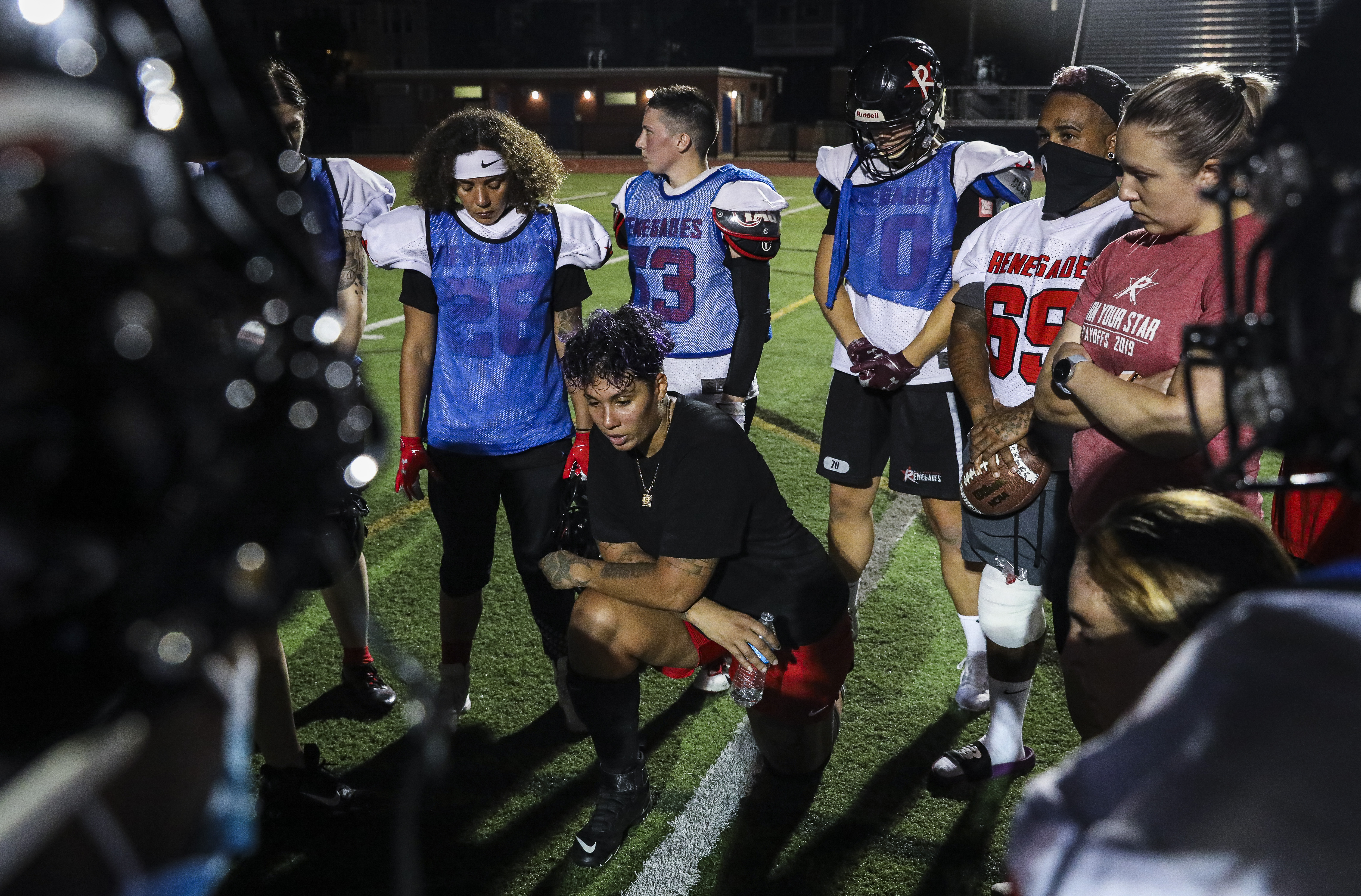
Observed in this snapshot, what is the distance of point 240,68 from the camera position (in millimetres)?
812

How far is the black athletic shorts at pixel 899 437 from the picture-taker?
3.39m

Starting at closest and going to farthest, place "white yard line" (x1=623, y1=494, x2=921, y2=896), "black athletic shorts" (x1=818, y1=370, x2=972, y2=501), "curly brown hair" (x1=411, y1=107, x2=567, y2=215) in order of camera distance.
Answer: "white yard line" (x1=623, y1=494, x2=921, y2=896) < "curly brown hair" (x1=411, y1=107, x2=567, y2=215) < "black athletic shorts" (x1=818, y1=370, x2=972, y2=501)

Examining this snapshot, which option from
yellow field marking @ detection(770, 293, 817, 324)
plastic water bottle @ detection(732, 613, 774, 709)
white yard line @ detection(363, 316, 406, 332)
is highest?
yellow field marking @ detection(770, 293, 817, 324)

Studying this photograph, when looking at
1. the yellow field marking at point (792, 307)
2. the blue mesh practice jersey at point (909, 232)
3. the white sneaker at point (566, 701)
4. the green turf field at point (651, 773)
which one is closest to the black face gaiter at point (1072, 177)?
the blue mesh practice jersey at point (909, 232)

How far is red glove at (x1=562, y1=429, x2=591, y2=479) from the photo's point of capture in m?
3.13

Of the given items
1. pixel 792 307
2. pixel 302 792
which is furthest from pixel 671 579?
pixel 792 307

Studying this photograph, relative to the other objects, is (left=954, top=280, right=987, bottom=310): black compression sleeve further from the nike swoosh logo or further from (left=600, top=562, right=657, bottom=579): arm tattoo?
the nike swoosh logo

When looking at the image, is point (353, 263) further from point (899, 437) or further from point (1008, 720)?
point (1008, 720)

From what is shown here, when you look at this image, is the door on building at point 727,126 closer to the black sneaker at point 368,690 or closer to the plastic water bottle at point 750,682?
the black sneaker at point 368,690

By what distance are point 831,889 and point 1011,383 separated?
56.8 inches

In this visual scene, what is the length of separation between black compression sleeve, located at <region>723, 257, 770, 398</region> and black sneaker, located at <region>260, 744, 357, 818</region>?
1864mm

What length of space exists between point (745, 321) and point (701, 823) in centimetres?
179

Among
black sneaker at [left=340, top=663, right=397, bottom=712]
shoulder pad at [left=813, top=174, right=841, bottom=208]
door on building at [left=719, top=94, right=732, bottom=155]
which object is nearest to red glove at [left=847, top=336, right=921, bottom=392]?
shoulder pad at [left=813, top=174, right=841, bottom=208]

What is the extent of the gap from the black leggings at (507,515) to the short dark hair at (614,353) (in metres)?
0.56
